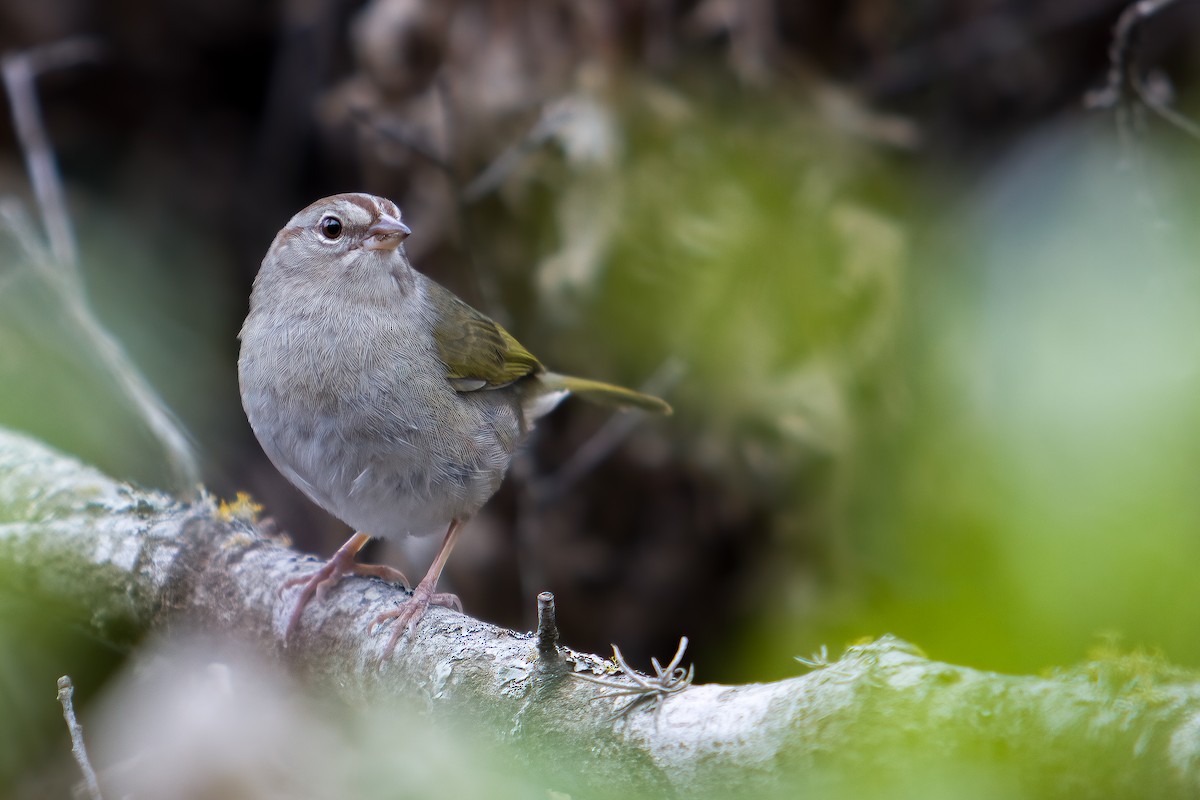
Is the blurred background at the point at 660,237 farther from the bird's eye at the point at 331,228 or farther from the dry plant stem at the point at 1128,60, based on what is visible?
the bird's eye at the point at 331,228

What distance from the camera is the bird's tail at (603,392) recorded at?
3804 millimetres

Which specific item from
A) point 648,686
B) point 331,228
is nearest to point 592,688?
point 648,686

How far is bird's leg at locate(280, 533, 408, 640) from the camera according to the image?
115 inches

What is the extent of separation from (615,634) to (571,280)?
181 cm

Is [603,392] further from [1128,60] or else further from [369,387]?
[1128,60]

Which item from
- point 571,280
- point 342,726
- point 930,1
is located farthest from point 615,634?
point 930,1

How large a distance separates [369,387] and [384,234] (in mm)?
489

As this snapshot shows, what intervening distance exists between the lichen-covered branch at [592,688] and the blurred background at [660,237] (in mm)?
267

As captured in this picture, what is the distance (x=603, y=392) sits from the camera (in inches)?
153

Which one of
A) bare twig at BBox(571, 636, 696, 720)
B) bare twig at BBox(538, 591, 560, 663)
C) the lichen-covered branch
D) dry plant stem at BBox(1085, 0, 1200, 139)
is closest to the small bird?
the lichen-covered branch

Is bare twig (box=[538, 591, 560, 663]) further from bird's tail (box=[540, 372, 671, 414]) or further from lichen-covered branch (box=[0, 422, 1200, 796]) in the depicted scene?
bird's tail (box=[540, 372, 671, 414])

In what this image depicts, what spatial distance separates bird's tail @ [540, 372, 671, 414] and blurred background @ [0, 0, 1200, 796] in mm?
353

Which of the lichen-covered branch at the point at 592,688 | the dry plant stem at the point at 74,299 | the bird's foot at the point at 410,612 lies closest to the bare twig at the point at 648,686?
the lichen-covered branch at the point at 592,688

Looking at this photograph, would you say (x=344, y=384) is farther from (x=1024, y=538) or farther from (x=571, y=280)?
(x=1024, y=538)
